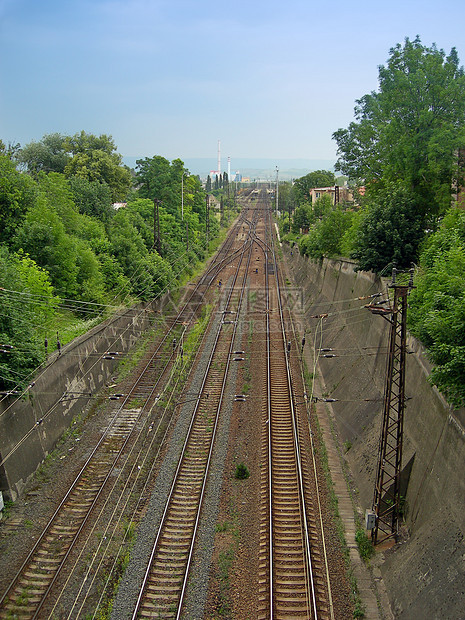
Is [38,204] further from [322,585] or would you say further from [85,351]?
[322,585]

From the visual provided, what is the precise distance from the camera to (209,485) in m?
16.5

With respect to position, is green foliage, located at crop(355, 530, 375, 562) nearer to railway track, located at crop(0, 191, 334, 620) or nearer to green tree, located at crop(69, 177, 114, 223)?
railway track, located at crop(0, 191, 334, 620)

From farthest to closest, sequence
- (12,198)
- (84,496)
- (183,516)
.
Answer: (12,198), (84,496), (183,516)

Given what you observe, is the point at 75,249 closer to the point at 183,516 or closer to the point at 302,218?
the point at 183,516

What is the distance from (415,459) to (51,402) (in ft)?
42.8

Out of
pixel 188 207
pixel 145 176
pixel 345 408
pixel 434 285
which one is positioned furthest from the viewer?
pixel 188 207

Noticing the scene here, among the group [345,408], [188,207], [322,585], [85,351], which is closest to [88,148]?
[188,207]

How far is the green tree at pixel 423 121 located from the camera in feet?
84.2

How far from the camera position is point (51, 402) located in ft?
64.3

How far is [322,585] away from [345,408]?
9.64 m

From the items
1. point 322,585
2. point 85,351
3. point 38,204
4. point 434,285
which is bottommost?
point 322,585

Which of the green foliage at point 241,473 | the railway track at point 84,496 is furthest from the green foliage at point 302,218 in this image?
the green foliage at point 241,473

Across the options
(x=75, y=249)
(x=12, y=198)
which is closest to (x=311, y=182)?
(x=75, y=249)

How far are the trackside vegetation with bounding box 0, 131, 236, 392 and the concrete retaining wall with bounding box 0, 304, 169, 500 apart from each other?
2.36 ft
